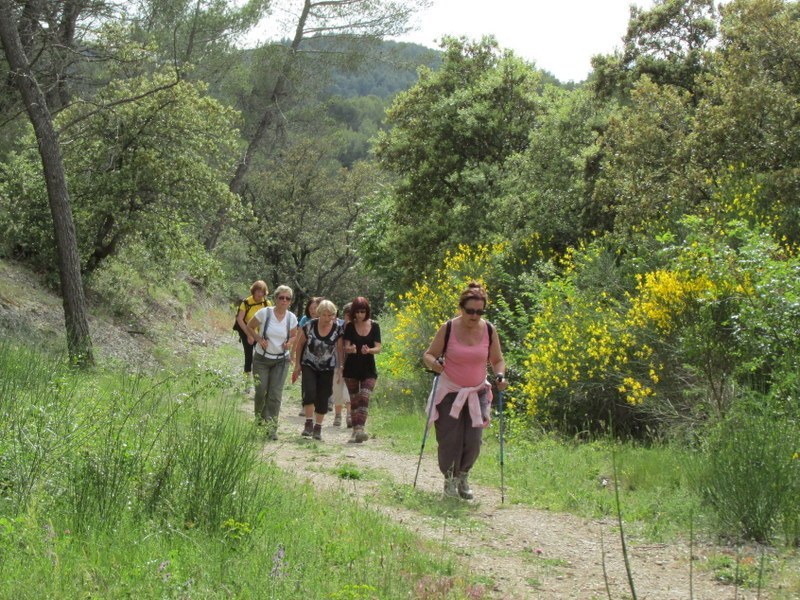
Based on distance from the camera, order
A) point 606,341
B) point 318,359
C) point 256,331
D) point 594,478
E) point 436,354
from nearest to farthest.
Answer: point 436,354 < point 594,478 < point 256,331 < point 318,359 < point 606,341

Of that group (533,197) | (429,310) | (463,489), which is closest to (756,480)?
(463,489)

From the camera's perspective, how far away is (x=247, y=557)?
476 centimetres

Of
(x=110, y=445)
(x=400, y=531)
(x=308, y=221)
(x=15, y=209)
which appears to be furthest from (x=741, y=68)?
(x=308, y=221)

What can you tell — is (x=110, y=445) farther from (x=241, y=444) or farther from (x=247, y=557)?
(x=247, y=557)

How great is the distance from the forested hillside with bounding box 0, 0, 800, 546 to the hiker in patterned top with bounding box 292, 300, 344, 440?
262cm

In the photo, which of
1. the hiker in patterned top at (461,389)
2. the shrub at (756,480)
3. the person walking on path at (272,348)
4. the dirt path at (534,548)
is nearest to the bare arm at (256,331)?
the person walking on path at (272,348)

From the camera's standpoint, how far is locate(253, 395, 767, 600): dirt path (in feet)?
17.7

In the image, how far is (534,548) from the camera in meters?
6.37

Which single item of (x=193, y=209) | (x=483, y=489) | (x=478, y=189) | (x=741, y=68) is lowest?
(x=483, y=489)

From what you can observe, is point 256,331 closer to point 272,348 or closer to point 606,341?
point 272,348

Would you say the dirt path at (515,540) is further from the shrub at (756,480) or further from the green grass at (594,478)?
the shrub at (756,480)

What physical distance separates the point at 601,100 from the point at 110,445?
52.7 ft

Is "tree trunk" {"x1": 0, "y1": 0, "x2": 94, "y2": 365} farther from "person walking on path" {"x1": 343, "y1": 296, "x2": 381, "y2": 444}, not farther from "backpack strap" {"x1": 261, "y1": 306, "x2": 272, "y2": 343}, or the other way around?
"person walking on path" {"x1": 343, "y1": 296, "x2": 381, "y2": 444}

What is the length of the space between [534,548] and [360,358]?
213 inches
